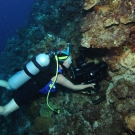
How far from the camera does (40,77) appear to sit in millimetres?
4633

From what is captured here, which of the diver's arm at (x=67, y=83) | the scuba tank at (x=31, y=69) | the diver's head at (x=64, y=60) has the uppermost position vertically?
the scuba tank at (x=31, y=69)

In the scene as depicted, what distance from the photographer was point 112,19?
16.2 feet

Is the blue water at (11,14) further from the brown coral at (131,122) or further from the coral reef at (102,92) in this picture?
the brown coral at (131,122)

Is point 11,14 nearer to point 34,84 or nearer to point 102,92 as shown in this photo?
point 34,84

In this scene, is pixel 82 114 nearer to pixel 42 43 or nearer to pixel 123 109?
pixel 123 109

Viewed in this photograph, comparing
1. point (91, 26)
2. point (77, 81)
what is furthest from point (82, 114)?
point (91, 26)

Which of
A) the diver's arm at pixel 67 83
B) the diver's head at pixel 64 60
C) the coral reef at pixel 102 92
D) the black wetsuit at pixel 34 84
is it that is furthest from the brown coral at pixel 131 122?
the black wetsuit at pixel 34 84

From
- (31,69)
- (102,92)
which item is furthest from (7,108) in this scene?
(102,92)

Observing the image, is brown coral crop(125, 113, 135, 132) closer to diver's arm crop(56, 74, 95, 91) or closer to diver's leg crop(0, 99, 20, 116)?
diver's arm crop(56, 74, 95, 91)

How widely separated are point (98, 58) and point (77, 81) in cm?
125

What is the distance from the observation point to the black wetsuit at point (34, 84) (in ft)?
14.8

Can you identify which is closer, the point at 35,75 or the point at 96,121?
the point at 35,75

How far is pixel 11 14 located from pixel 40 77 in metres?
50.2

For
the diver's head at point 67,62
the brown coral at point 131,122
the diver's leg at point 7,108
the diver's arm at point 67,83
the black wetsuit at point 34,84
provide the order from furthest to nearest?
the diver's leg at point 7,108, the diver's arm at point 67,83, the diver's head at point 67,62, the black wetsuit at point 34,84, the brown coral at point 131,122
